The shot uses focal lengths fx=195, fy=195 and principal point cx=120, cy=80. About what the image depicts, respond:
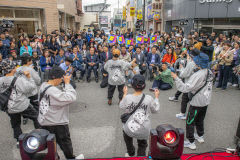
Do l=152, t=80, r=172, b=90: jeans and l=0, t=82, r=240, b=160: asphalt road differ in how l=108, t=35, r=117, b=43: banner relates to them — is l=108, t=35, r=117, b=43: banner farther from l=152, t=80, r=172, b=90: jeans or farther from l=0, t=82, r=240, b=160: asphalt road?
l=0, t=82, r=240, b=160: asphalt road

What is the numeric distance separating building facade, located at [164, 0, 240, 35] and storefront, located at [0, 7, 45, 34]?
11.2 meters

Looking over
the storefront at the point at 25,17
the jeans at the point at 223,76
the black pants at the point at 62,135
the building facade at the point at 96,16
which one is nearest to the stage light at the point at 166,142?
the black pants at the point at 62,135

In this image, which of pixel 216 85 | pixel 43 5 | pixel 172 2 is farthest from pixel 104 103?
pixel 172 2

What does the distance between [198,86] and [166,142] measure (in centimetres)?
152

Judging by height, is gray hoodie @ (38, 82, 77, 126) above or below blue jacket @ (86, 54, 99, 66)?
below

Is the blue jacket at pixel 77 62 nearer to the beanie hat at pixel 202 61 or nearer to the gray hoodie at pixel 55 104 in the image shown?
the gray hoodie at pixel 55 104

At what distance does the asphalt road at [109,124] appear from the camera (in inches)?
147

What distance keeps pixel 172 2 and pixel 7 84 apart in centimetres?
2090

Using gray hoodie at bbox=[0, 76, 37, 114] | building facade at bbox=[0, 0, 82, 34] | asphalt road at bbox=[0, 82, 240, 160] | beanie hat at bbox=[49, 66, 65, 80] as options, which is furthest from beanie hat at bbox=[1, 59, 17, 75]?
building facade at bbox=[0, 0, 82, 34]

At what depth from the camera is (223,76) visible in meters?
7.46

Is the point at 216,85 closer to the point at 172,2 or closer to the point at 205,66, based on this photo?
the point at 205,66

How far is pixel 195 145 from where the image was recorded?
12.1 ft

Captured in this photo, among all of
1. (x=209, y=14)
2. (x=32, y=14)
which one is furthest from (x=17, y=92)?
(x=209, y=14)

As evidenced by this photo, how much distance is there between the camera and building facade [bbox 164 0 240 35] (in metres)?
14.1
